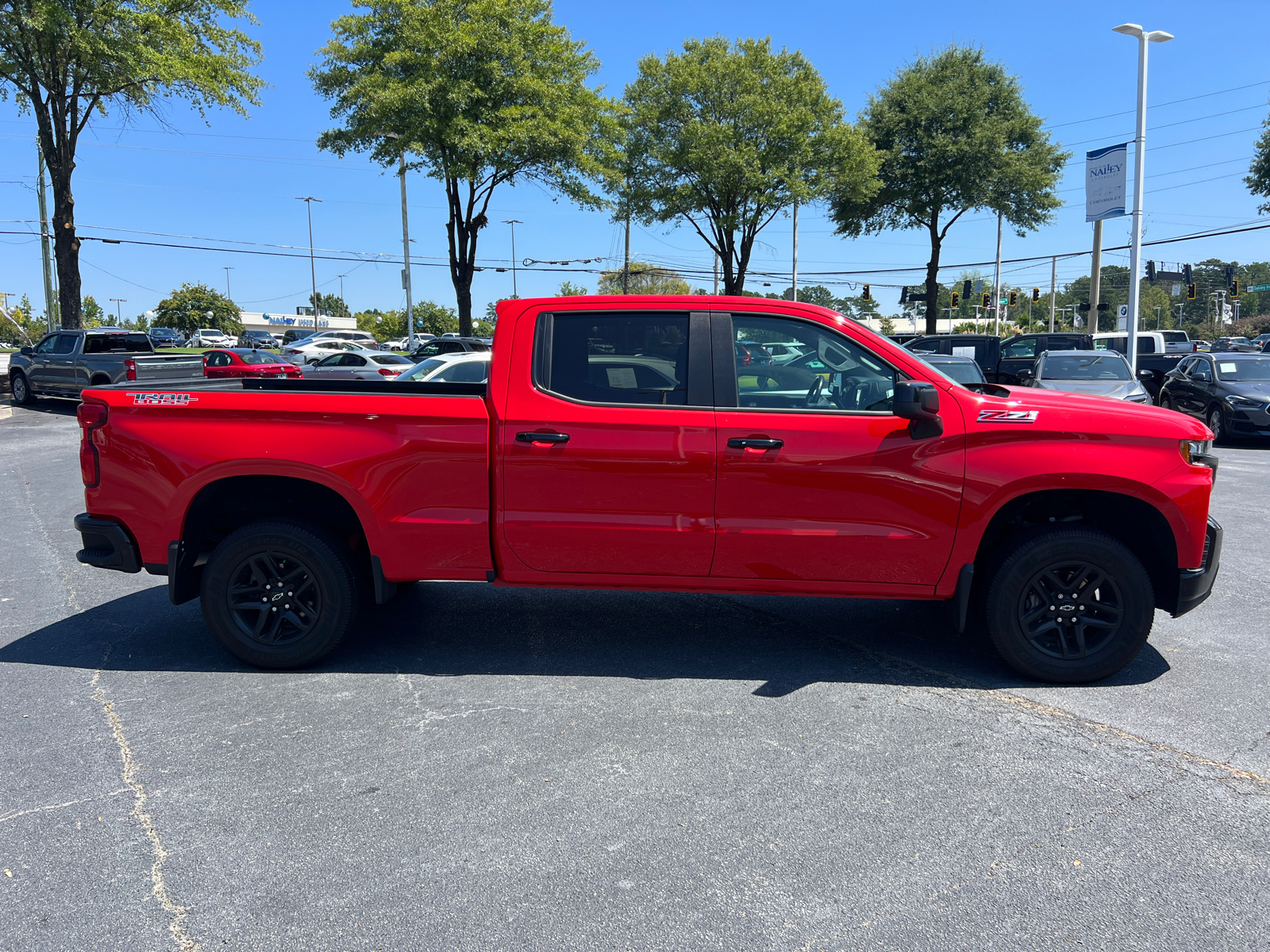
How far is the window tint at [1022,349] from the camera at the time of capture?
24.5m

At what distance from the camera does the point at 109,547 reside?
15.9 ft

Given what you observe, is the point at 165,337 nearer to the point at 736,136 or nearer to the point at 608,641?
the point at 736,136

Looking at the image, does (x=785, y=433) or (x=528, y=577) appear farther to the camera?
(x=528, y=577)

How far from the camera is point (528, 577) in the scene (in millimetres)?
4691

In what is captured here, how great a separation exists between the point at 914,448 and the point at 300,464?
3026mm

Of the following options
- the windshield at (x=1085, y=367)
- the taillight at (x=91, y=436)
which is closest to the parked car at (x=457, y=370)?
the windshield at (x=1085, y=367)

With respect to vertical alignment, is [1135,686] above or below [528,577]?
below

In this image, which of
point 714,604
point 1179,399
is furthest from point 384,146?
point 714,604

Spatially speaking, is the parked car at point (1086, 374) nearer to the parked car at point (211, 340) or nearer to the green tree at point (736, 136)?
the green tree at point (736, 136)

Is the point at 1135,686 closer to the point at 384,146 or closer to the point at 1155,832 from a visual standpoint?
the point at 1155,832

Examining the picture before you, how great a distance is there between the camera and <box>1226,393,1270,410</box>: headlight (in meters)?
14.7

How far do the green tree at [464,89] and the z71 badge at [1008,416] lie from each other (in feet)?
82.7

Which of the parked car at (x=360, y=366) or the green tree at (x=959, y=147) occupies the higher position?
the green tree at (x=959, y=147)

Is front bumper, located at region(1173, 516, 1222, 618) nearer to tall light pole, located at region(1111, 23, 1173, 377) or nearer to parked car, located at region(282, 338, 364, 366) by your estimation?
tall light pole, located at region(1111, 23, 1173, 377)
